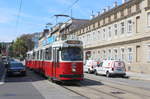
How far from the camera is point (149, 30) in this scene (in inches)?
1305

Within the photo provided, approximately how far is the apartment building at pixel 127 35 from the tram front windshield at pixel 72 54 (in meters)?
16.8

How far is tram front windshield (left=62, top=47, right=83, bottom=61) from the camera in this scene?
1805 centimetres

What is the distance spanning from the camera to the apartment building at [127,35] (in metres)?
34.2

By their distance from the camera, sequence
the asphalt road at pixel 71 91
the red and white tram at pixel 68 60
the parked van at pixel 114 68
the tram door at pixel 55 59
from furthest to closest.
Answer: the parked van at pixel 114 68, the tram door at pixel 55 59, the red and white tram at pixel 68 60, the asphalt road at pixel 71 91

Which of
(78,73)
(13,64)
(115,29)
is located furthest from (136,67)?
(78,73)

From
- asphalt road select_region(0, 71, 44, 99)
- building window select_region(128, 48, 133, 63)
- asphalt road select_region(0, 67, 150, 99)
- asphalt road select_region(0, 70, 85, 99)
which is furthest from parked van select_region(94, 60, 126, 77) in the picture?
asphalt road select_region(0, 71, 44, 99)

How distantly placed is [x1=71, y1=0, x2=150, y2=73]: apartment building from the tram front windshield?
16752mm

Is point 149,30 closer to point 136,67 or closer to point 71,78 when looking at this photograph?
point 136,67

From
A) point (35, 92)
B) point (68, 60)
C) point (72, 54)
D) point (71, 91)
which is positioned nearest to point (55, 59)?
point (68, 60)

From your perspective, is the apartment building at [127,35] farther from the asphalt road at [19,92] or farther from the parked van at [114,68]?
the asphalt road at [19,92]

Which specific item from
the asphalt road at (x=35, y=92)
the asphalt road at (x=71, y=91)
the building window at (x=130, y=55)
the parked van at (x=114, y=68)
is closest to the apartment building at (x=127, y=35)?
the building window at (x=130, y=55)

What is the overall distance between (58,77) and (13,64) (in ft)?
37.5

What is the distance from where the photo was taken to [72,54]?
18.2 metres

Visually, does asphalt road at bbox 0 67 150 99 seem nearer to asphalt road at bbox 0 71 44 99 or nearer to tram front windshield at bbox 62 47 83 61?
asphalt road at bbox 0 71 44 99
